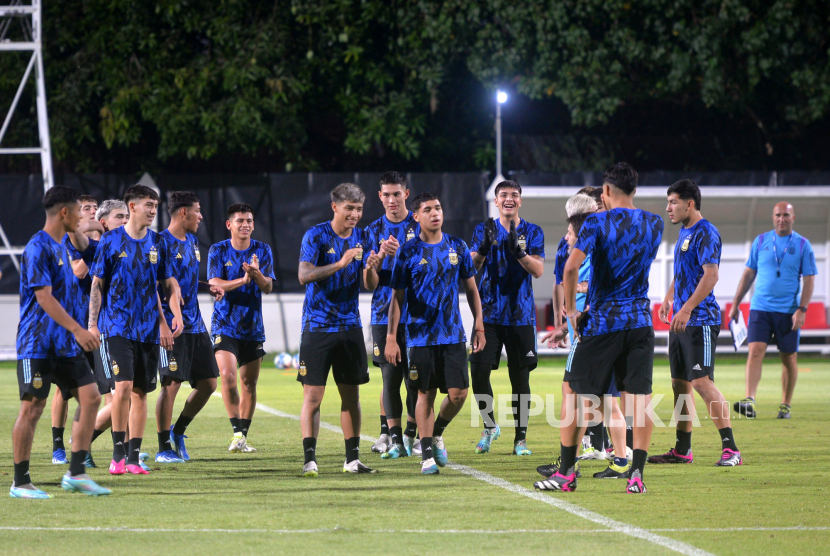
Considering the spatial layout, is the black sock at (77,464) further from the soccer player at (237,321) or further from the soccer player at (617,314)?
the soccer player at (617,314)

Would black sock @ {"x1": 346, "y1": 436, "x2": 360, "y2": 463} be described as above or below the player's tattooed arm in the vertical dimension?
below

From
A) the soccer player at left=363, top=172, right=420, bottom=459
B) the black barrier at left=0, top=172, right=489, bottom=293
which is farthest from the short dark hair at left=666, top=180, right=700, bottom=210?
the black barrier at left=0, top=172, right=489, bottom=293

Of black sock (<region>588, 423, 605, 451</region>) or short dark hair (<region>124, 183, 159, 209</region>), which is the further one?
black sock (<region>588, 423, 605, 451</region>)

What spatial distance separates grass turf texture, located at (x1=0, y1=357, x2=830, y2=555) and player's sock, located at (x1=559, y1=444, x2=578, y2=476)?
158mm

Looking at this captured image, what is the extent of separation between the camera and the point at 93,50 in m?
24.1

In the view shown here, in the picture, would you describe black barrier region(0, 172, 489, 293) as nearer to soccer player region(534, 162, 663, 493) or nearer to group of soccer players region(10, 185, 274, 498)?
group of soccer players region(10, 185, 274, 498)

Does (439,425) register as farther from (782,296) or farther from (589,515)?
(782,296)

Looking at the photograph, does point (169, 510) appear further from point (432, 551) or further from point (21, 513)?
point (432, 551)

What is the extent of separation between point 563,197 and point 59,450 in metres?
13.5

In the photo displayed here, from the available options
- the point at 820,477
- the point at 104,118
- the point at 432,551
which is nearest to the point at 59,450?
the point at 432,551

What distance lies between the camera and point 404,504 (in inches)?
259

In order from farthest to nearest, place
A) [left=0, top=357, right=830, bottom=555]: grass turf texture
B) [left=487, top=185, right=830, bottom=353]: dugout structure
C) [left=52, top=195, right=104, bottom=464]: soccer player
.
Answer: [left=487, top=185, right=830, bottom=353]: dugout structure < [left=52, top=195, right=104, bottom=464]: soccer player < [left=0, top=357, right=830, bottom=555]: grass turf texture

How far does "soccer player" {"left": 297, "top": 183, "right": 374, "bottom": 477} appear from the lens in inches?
303

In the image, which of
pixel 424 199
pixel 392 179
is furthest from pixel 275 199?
pixel 424 199
